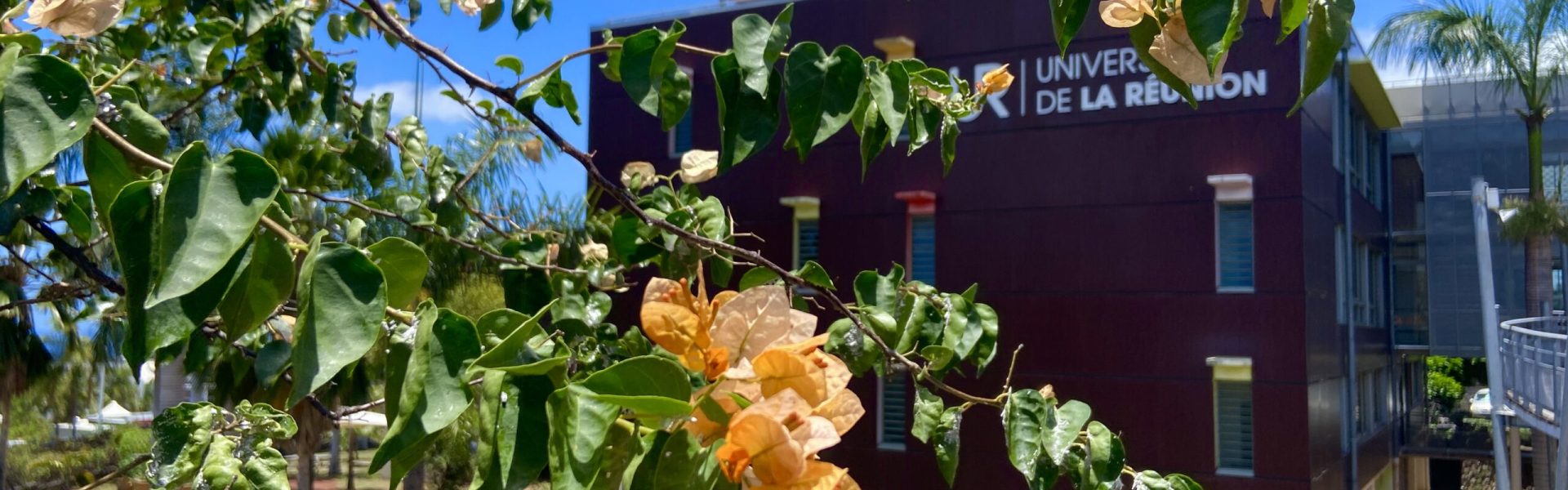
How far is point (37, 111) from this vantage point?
66 centimetres

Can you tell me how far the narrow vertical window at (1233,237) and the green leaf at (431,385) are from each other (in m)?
8.78

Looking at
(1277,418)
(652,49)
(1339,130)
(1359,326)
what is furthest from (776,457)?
(1359,326)

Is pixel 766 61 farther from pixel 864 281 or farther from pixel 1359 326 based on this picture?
pixel 1359 326

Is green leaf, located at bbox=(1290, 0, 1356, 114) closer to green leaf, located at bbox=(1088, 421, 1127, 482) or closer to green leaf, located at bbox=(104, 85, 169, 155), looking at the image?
green leaf, located at bbox=(1088, 421, 1127, 482)

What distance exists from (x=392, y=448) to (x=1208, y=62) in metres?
0.45

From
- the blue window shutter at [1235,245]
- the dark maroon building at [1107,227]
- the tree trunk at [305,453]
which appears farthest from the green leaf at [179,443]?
the tree trunk at [305,453]

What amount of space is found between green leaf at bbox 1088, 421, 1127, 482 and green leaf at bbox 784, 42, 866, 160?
0.47 metres

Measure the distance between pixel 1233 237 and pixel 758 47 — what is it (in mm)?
8616

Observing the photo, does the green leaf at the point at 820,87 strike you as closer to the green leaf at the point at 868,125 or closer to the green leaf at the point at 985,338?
the green leaf at the point at 868,125

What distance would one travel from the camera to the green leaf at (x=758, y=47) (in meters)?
1.07

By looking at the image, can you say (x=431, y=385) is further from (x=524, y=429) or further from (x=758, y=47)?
(x=758, y=47)

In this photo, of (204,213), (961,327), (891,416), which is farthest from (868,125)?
(891,416)

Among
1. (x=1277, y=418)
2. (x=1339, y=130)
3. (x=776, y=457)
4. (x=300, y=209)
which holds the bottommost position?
(x=1277, y=418)

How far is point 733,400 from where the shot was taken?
68 centimetres
